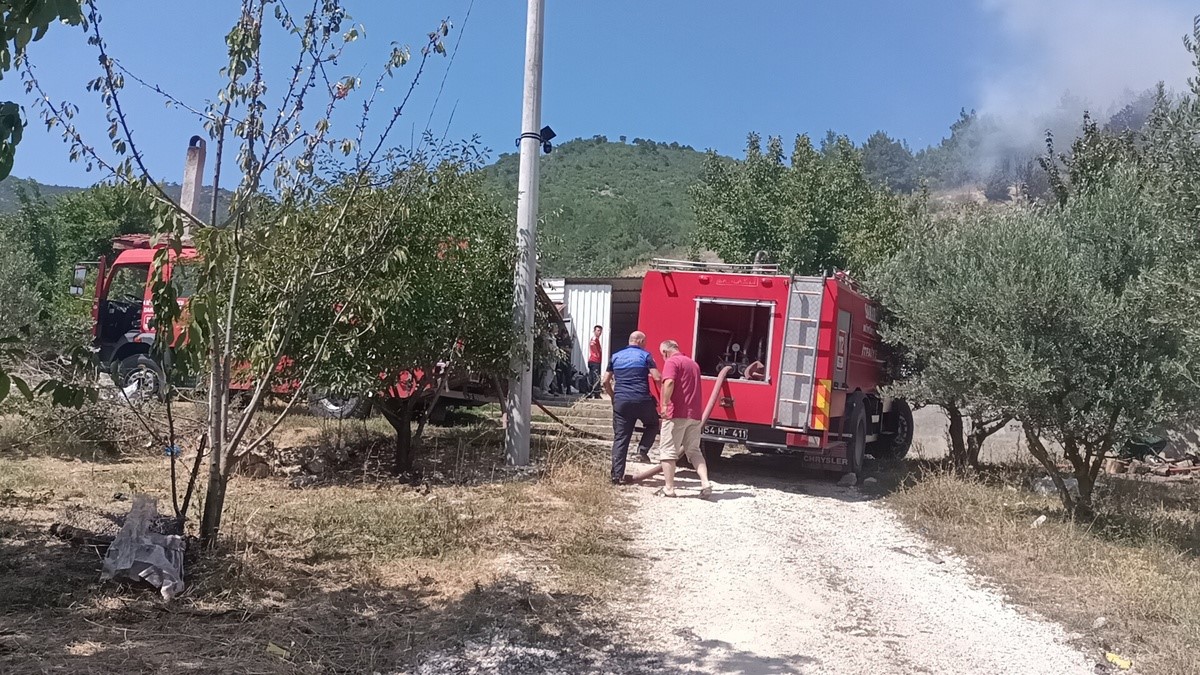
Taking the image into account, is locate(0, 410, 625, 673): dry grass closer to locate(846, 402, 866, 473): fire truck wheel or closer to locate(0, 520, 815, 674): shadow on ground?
locate(0, 520, 815, 674): shadow on ground

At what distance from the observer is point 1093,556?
7.03 m

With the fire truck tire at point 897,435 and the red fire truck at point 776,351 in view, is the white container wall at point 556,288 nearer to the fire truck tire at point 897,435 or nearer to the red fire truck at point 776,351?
the fire truck tire at point 897,435

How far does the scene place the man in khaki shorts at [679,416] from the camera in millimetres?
9336

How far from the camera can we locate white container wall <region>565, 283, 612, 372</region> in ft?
64.5

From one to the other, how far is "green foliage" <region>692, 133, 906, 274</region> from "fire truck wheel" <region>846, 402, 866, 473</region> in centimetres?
1310

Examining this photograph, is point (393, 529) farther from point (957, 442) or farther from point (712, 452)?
point (957, 442)

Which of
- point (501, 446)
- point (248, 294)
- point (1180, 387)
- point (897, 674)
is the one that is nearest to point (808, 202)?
point (501, 446)

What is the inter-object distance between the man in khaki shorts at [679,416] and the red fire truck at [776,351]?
779 millimetres

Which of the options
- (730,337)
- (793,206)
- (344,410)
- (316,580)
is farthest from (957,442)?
(793,206)

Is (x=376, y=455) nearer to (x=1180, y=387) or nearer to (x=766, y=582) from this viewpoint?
(x=766, y=582)

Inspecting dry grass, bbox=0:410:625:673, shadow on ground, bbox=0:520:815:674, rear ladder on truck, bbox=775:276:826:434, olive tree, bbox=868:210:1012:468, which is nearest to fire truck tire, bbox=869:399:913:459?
olive tree, bbox=868:210:1012:468

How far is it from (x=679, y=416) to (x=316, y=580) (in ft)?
15.6

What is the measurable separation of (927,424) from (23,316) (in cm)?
1993

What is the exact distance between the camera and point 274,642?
4.42m
